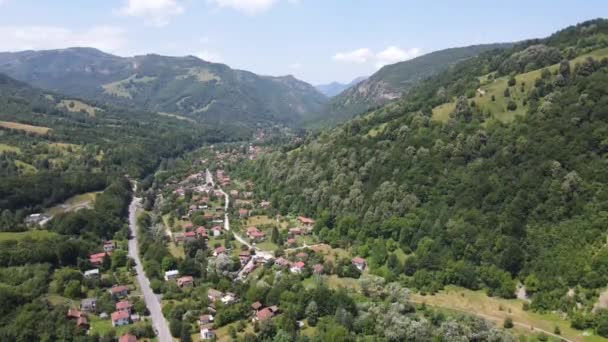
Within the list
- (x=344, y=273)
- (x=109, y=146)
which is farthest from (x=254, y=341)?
(x=109, y=146)

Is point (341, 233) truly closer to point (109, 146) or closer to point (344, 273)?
point (344, 273)

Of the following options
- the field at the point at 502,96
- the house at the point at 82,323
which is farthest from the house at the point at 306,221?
the house at the point at 82,323

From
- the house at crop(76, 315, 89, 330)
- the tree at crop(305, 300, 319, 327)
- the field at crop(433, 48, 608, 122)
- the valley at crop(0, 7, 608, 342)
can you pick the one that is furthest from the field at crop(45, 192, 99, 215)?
the field at crop(433, 48, 608, 122)

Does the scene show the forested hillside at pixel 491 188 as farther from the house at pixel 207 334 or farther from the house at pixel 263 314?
the house at pixel 207 334

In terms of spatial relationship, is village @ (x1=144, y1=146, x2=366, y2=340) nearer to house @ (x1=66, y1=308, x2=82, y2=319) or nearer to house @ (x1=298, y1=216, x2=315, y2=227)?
house @ (x1=298, y1=216, x2=315, y2=227)

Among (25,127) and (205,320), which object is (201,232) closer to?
(205,320)

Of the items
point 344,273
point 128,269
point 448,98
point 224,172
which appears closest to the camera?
point 344,273

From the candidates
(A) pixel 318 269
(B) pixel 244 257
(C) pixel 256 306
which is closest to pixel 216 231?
(B) pixel 244 257
